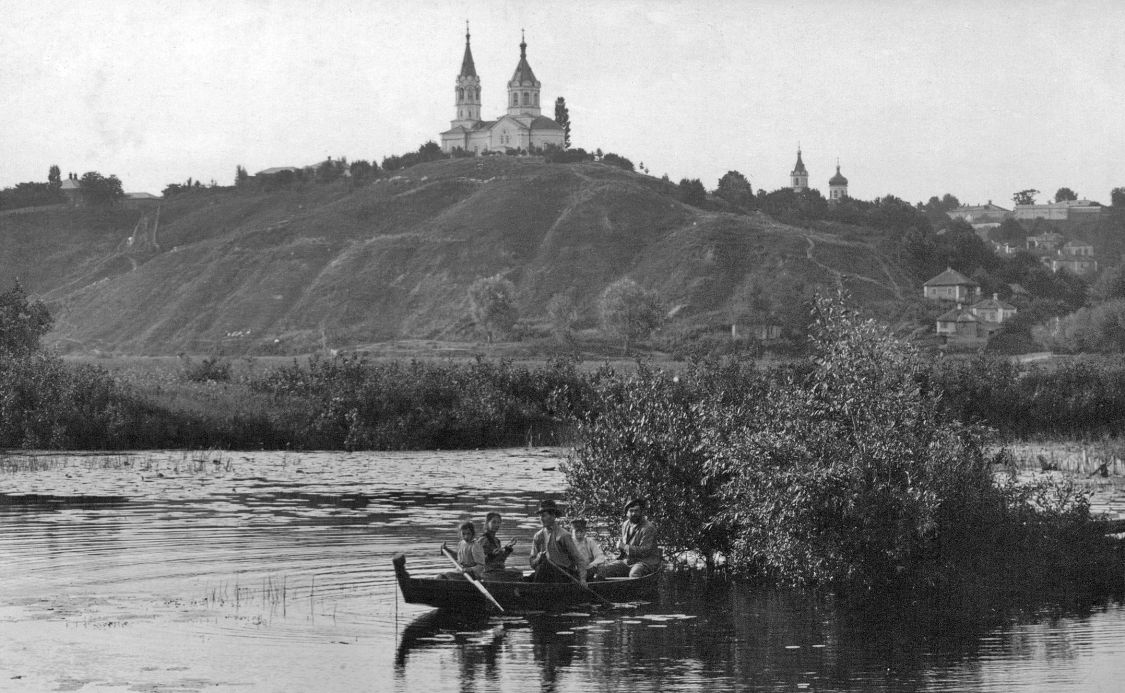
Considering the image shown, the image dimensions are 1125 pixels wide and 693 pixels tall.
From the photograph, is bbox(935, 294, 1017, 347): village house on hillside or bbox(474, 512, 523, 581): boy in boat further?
bbox(935, 294, 1017, 347): village house on hillside

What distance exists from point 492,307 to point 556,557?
12742cm

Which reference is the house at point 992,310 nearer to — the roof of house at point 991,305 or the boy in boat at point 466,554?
the roof of house at point 991,305

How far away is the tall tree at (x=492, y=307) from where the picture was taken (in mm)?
154875

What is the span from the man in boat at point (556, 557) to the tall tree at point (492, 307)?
125127 mm

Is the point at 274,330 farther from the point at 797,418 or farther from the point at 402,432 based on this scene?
the point at 797,418

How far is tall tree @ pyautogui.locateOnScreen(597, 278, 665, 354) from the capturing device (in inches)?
5669

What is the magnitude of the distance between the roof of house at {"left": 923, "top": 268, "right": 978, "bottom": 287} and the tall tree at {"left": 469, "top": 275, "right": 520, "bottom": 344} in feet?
188

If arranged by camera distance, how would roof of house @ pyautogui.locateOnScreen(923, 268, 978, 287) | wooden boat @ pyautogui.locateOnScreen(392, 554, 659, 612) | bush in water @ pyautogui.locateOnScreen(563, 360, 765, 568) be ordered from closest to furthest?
wooden boat @ pyautogui.locateOnScreen(392, 554, 659, 612)
bush in water @ pyautogui.locateOnScreen(563, 360, 765, 568)
roof of house @ pyautogui.locateOnScreen(923, 268, 978, 287)

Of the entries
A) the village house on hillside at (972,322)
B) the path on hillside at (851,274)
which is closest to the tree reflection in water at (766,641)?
the village house on hillside at (972,322)

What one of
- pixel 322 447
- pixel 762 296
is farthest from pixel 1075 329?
pixel 322 447

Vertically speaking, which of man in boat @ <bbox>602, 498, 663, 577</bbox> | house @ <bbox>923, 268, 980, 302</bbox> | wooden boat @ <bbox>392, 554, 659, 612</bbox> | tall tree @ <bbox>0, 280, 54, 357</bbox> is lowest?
wooden boat @ <bbox>392, 554, 659, 612</bbox>

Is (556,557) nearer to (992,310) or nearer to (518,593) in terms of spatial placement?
(518,593)

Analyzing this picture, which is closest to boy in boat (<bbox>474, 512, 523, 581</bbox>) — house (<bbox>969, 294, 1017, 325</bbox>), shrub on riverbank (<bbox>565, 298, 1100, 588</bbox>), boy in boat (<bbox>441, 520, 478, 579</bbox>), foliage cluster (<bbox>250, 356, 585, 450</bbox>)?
boy in boat (<bbox>441, 520, 478, 579</bbox>)

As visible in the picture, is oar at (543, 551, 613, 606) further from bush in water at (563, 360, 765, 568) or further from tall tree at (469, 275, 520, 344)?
tall tree at (469, 275, 520, 344)
